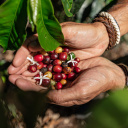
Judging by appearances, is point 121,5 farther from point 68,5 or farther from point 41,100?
point 41,100

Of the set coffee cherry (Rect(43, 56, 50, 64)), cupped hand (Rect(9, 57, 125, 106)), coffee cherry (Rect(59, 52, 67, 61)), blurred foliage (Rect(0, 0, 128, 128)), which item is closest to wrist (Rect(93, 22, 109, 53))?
cupped hand (Rect(9, 57, 125, 106))

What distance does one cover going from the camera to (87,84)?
1.85 meters

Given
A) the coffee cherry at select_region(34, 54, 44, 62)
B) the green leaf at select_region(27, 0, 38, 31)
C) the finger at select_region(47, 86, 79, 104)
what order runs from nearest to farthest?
the green leaf at select_region(27, 0, 38, 31), the finger at select_region(47, 86, 79, 104), the coffee cherry at select_region(34, 54, 44, 62)

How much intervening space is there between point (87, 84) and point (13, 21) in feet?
3.81

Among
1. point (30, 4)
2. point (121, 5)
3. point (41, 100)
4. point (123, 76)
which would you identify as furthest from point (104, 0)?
point (41, 100)

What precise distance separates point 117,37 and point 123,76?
0.62 meters

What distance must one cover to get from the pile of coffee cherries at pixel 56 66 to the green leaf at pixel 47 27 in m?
1.10

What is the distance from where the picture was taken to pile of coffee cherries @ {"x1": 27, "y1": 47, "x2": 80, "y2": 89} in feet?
7.78

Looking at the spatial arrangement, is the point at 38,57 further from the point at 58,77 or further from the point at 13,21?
the point at 13,21

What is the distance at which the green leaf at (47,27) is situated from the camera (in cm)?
101

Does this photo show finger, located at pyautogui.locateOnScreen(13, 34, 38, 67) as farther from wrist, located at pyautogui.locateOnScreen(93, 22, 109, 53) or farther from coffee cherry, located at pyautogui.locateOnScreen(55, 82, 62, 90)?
wrist, located at pyautogui.locateOnScreen(93, 22, 109, 53)

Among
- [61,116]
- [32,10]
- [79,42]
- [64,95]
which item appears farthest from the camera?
[61,116]

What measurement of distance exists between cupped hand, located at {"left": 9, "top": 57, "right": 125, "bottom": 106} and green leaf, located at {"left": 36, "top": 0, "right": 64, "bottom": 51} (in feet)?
1.68

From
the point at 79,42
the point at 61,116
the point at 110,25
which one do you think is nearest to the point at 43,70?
the point at 79,42
